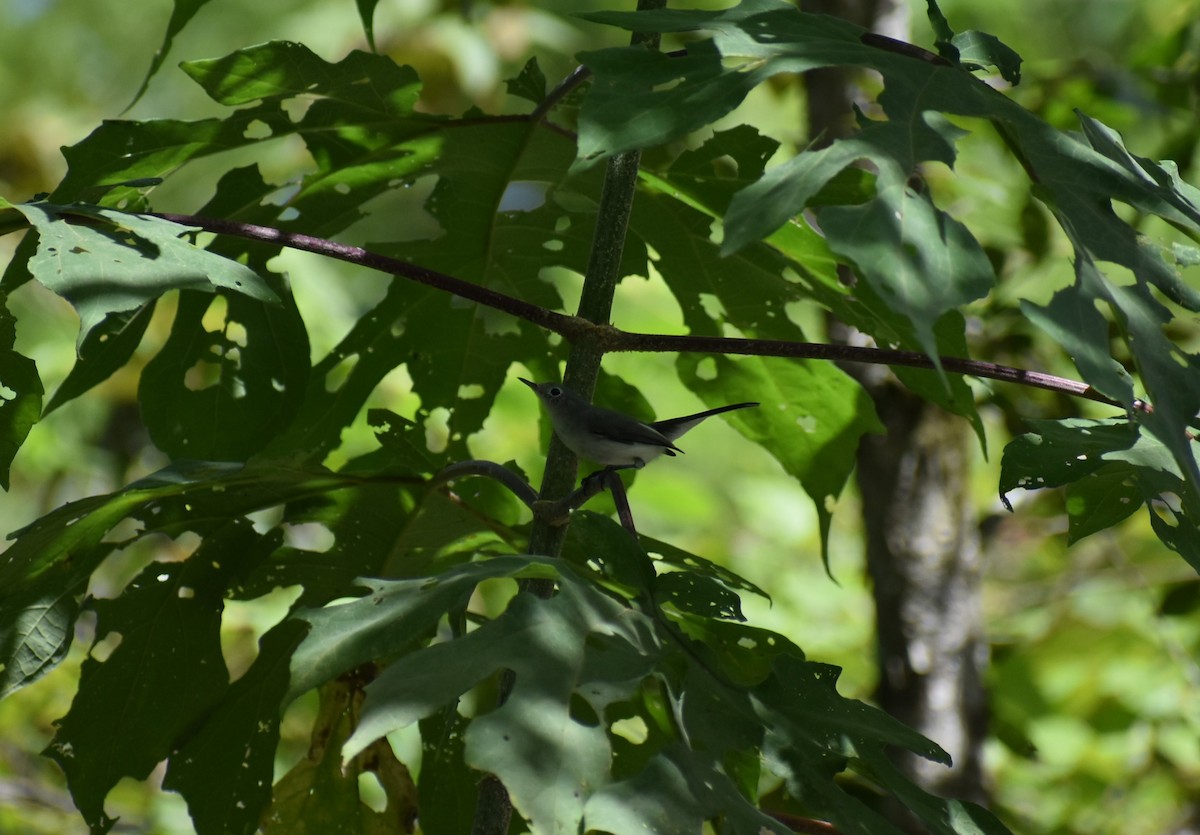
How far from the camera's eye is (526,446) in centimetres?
414

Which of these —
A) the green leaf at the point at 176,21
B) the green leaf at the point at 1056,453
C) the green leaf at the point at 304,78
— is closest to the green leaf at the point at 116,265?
the green leaf at the point at 304,78

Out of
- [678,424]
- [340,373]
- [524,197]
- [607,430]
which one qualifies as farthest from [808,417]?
[340,373]

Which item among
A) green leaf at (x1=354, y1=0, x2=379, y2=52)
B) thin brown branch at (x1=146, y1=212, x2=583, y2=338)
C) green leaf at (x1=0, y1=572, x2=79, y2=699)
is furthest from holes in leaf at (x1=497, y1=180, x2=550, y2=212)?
green leaf at (x1=0, y1=572, x2=79, y2=699)

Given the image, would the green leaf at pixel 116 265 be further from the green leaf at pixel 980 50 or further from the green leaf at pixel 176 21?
the green leaf at pixel 980 50

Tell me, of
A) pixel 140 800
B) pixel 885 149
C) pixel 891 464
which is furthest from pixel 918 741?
pixel 140 800

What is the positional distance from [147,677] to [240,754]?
6.3 inches

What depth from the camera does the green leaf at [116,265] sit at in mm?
1013

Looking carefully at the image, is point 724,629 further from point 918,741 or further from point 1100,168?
point 1100,168

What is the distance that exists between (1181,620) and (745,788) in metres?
2.81

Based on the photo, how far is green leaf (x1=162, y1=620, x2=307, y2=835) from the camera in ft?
4.93

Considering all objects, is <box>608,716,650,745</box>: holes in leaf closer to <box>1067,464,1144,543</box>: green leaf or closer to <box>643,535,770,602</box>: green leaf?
<box>643,535,770,602</box>: green leaf

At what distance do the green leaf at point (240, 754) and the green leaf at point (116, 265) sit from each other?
57cm

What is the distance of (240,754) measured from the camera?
151 centimetres

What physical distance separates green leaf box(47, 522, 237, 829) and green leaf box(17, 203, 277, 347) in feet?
1.80
